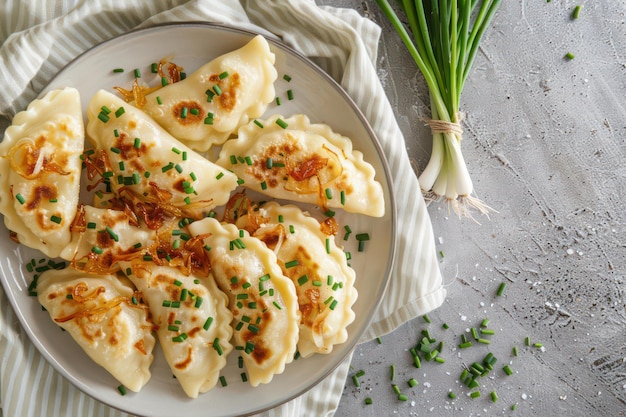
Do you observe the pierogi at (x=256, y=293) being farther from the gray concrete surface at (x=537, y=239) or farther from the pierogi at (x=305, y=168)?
the gray concrete surface at (x=537, y=239)

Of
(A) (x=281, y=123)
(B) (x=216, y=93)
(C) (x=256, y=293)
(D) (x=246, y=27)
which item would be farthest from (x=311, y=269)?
(D) (x=246, y=27)

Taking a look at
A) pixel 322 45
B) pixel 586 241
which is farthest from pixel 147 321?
pixel 586 241

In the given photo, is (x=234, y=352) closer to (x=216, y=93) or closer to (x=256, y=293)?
(x=256, y=293)

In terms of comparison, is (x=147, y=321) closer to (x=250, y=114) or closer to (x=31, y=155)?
(x=31, y=155)

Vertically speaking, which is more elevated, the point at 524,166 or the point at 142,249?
the point at 524,166

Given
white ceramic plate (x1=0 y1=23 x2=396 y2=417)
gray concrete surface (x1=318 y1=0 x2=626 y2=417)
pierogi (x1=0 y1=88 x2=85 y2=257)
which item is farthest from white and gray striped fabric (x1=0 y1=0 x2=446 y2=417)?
gray concrete surface (x1=318 y1=0 x2=626 y2=417)

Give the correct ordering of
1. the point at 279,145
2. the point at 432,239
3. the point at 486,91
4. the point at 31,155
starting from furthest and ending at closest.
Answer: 1. the point at 486,91
2. the point at 432,239
3. the point at 279,145
4. the point at 31,155

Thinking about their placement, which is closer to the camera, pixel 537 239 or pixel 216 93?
pixel 216 93
